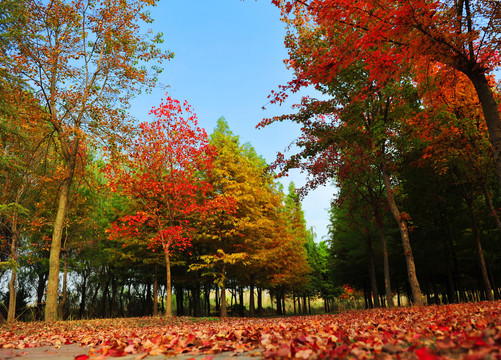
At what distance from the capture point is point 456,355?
1987 millimetres

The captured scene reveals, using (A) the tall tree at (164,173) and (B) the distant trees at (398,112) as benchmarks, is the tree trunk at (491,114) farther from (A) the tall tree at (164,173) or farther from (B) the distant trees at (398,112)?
(A) the tall tree at (164,173)

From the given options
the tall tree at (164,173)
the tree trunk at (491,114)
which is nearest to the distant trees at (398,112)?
the tree trunk at (491,114)

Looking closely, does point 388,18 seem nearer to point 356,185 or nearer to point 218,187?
point 356,185

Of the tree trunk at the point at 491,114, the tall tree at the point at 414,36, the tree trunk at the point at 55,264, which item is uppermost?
the tall tree at the point at 414,36

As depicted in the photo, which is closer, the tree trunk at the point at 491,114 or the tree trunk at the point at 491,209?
the tree trunk at the point at 491,114

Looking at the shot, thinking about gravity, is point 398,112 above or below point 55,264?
above

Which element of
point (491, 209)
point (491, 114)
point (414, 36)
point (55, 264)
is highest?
point (414, 36)

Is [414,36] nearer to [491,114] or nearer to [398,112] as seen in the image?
[491,114]

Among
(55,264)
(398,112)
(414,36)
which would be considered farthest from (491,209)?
(55,264)

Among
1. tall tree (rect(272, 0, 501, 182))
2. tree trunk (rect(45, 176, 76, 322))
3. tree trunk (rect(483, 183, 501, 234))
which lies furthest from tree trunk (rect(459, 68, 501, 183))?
tree trunk (rect(45, 176, 76, 322))

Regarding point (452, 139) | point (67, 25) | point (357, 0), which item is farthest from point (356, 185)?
point (67, 25)

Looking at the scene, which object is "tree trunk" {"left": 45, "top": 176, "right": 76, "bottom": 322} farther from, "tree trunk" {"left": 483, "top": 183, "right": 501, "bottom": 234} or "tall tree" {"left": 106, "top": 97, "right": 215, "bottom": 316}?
"tree trunk" {"left": 483, "top": 183, "right": 501, "bottom": 234}

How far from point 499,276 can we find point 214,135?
29307 mm

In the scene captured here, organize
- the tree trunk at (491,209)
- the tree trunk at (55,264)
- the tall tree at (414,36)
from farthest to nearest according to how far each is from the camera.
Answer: the tree trunk at (491,209), the tree trunk at (55,264), the tall tree at (414,36)
